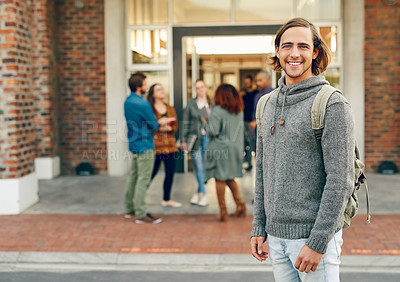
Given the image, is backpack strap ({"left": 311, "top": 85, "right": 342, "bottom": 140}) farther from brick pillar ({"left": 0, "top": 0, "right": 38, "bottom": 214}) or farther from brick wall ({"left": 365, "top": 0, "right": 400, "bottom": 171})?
brick wall ({"left": 365, "top": 0, "right": 400, "bottom": 171})

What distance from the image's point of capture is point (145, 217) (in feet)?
24.2

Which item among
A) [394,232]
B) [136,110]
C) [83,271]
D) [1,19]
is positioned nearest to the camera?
[83,271]

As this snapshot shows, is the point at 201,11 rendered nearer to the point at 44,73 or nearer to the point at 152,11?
the point at 152,11

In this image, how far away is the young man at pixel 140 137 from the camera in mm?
7188

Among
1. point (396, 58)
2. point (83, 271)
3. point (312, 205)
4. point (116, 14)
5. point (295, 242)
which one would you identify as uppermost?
point (116, 14)

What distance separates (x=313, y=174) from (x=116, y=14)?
30.1 ft

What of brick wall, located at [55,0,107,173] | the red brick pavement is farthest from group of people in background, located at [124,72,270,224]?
brick wall, located at [55,0,107,173]

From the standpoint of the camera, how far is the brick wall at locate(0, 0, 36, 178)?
7648 millimetres

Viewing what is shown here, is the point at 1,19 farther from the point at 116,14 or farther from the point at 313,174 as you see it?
the point at 313,174

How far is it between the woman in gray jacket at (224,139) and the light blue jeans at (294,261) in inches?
180

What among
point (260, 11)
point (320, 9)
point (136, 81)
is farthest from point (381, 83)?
point (136, 81)

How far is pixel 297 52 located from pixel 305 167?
52 centimetres

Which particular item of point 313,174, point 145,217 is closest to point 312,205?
point 313,174

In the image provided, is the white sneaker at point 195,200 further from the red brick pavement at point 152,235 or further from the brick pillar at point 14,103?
the brick pillar at point 14,103
